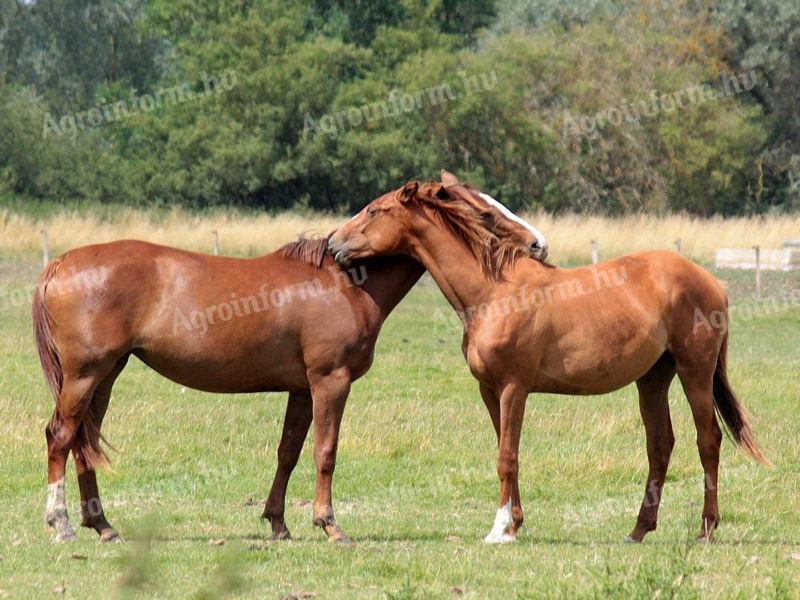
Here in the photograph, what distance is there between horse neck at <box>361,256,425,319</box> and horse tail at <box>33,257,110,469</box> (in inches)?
76.2

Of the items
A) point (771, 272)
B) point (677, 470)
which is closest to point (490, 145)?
point (771, 272)

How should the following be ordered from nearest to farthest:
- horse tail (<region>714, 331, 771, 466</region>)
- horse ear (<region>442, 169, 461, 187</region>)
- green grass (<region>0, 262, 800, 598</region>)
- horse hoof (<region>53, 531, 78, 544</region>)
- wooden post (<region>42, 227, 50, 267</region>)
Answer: green grass (<region>0, 262, 800, 598</region>) < horse hoof (<region>53, 531, 78, 544</region>) < horse ear (<region>442, 169, 461, 187</region>) < horse tail (<region>714, 331, 771, 466</region>) < wooden post (<region>42, 227, 50, 267</region>)

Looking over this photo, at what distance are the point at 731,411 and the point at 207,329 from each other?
3.50 metres

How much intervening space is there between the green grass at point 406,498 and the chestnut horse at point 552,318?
786 mm

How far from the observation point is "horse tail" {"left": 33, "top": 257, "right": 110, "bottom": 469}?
7914 mm

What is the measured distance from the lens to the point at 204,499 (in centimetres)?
997

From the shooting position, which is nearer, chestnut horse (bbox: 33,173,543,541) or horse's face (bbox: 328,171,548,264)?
chestnut horse (bbox: 33,173,543,541)

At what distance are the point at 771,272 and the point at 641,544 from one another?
2203cm

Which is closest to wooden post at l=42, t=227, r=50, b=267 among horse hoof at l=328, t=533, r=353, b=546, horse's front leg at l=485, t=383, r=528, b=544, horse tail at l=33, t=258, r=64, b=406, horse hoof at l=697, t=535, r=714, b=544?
horse tail at l=33, t=258, r=64, b=406

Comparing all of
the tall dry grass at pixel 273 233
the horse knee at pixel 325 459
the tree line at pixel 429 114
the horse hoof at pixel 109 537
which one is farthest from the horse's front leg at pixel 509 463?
the tree line at pixel 429 114

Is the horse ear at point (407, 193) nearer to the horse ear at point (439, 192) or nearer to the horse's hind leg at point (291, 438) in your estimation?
the horse ear at point (439, 192)

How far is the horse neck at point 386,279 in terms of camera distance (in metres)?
8.19

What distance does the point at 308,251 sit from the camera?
8.29 m

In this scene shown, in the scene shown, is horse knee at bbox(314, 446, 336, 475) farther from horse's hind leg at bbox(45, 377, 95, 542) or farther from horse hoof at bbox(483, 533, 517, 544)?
horse's hind leg at bbox(45, 377, 95, 542)
